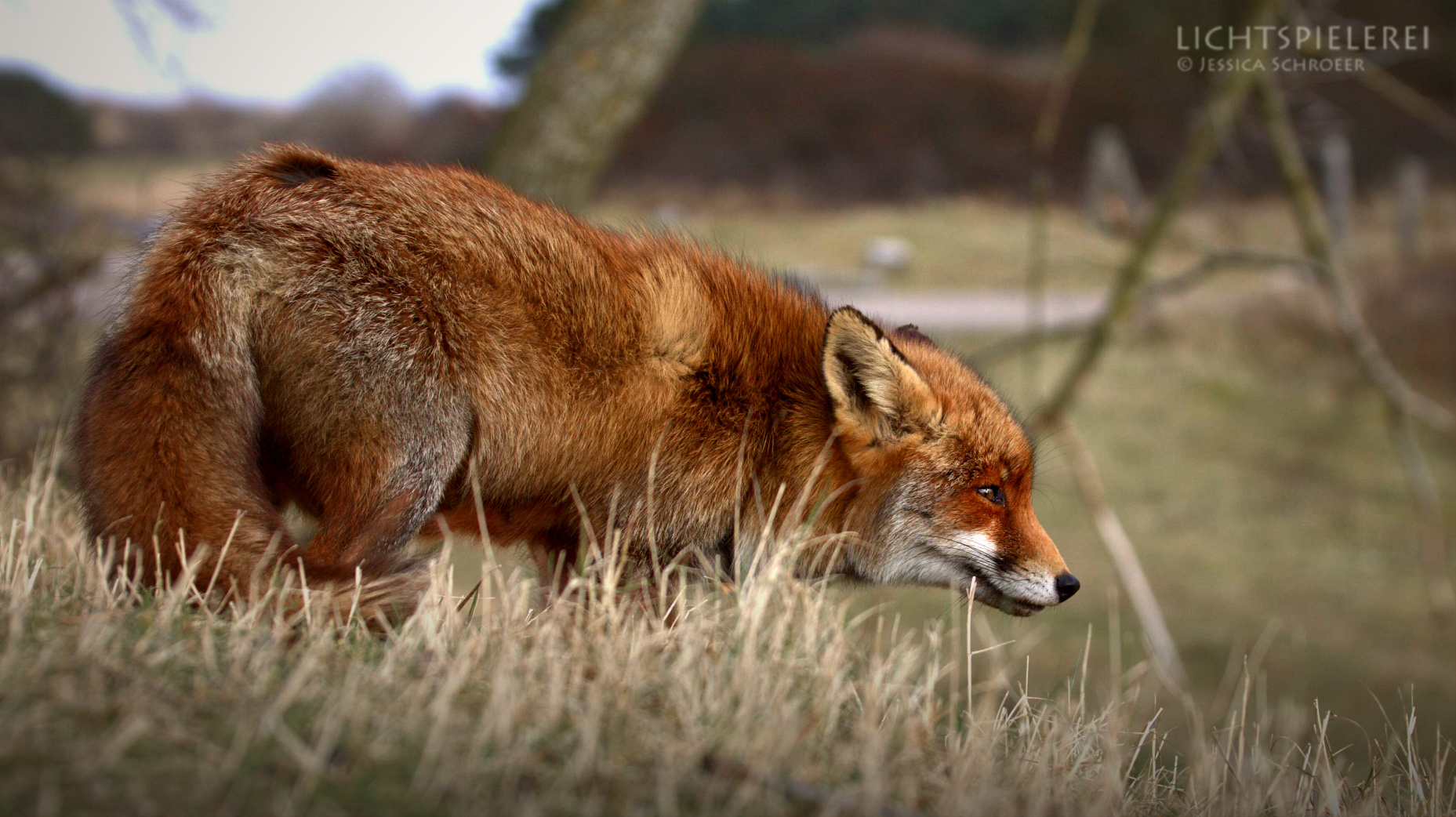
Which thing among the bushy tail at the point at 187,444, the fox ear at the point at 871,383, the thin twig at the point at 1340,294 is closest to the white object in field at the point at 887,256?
the thin twig at the point at 1340,294

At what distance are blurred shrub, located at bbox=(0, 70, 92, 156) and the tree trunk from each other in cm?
488

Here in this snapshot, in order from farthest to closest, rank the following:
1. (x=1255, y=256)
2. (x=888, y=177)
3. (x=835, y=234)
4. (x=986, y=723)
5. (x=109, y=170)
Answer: (x=888, y=177)
(x=835, y=234)
(x=109, y=170)
(x=1255, y=256)
(x=986, y=723)

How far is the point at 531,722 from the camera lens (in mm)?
2535

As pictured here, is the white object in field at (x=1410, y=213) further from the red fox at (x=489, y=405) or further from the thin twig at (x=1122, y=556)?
the red fox at (x=489, y=405)

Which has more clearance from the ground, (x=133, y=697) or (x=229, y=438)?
(x=229, y=438)

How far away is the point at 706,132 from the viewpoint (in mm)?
30719

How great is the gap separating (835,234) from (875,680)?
72.7 ft

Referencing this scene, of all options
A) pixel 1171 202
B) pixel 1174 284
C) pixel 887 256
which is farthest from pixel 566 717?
pixel 887 256

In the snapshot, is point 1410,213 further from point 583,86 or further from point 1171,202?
point 583,86

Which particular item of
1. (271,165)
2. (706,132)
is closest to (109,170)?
(271,165)

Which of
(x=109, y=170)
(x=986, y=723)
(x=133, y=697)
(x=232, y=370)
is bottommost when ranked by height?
(x=986, y=723)

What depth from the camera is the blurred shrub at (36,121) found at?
9.53 metres

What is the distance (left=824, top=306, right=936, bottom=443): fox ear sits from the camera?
159 inches

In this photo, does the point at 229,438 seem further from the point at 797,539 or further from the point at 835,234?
the point at 835,234
